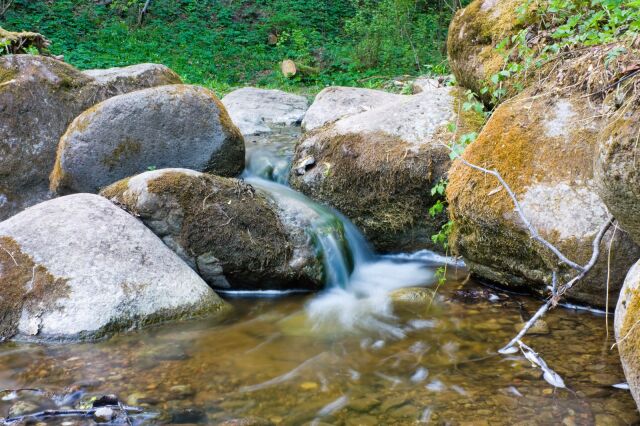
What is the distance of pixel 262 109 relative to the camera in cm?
1076

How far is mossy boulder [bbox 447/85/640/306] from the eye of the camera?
13.0ft

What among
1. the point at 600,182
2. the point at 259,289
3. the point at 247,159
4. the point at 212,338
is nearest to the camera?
the point at 600,182

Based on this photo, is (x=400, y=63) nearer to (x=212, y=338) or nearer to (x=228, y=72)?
(x=228, y=72)

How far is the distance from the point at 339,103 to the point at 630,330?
20.3 feet

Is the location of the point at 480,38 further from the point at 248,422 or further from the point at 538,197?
the point at 248,422

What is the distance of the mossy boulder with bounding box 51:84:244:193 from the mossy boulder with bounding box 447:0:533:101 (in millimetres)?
2612

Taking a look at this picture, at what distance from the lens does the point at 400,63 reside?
15.8 metres

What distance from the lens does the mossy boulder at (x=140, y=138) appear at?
609 centimetres

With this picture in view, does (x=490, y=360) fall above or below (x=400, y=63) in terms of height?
below

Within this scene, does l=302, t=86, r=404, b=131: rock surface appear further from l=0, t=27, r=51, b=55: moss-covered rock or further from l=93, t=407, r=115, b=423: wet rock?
l=93, t=407, r=115, b=423: wet rock

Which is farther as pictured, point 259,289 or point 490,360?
point 259,289

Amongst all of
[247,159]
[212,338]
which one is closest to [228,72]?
[247,159]

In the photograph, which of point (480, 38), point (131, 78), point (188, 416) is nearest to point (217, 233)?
point (188, 416)

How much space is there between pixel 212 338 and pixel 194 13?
1837cm
